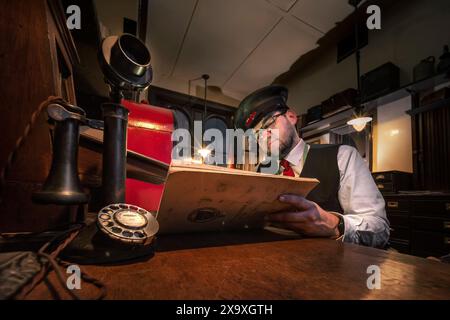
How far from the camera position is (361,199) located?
1.11 m

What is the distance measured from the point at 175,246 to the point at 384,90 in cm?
313

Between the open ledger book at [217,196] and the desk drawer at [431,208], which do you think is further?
the desk drawer at [431,208]

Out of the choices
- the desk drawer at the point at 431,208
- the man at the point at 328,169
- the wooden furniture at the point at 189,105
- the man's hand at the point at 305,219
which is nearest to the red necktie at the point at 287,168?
the man at the point at 328,169

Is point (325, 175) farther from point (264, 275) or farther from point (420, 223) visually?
point (420, 223)

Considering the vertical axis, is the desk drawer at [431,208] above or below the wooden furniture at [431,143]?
below

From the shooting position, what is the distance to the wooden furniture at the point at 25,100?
0.45 metres

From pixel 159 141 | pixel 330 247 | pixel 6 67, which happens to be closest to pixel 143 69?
pixel 6 67

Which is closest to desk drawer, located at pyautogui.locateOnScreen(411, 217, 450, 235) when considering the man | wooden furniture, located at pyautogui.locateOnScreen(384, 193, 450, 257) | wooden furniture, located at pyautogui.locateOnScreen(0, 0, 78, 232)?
wooden furniture, located at pyautogui.locateOnScreen(384, 193, 450, 257)

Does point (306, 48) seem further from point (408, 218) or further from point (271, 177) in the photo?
point (271, 177)

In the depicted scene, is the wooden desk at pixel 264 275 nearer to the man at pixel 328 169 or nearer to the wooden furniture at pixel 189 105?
the man at pixel 328 169

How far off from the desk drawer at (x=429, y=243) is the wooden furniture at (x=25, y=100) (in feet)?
8.45

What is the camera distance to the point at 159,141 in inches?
44.8

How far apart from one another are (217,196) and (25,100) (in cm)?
45

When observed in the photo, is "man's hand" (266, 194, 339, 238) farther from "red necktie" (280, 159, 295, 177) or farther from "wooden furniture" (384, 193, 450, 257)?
"wooden furniture" (384, 193, 450, 257)
